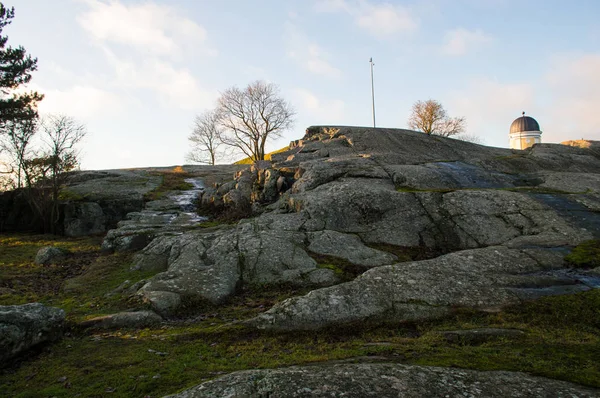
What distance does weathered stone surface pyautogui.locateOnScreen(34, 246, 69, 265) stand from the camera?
67.6ft

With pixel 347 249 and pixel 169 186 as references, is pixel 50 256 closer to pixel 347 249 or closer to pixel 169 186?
pixel 347 249

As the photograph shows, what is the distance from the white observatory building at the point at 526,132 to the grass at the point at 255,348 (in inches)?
3617

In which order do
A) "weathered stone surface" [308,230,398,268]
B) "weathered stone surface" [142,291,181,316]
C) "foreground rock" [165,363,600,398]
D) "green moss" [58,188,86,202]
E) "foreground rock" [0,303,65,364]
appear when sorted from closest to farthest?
"foreground rock" [165,363,600,398], "foreground rock" [0,303,65,364], "weathered stone surface" [142,291,181,316], "weathered stone surface" [308,230,398,268], "green moss" [58,188,86,202]

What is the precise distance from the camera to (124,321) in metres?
11.4

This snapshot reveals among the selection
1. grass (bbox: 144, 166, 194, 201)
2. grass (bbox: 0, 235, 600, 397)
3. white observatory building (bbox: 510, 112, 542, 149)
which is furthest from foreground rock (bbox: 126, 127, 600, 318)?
white observatory building (bbox: 510, 112, 542, 149)

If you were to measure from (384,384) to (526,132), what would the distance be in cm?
10015

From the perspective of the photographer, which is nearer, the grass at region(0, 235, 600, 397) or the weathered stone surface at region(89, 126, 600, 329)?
the grass at region(0, 235, 600, 397)

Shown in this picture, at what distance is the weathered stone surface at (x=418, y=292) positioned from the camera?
34.2 ft

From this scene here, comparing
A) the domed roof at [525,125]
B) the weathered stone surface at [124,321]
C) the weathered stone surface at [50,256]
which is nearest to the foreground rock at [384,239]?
the weathered stone surface at [124,321]

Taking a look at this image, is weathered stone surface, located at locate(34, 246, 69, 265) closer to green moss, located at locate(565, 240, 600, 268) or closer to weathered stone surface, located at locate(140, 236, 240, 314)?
weathered stone surface, located at locate(140, 236, 240, 314)

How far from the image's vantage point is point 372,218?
18484 millimetres

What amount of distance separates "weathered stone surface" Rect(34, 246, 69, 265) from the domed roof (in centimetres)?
9755

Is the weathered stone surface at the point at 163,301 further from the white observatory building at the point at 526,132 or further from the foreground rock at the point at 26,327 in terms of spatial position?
the white observatory building at the point at 526,132

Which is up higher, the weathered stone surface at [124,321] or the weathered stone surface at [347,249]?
the weathered stone surface at [347,249]
